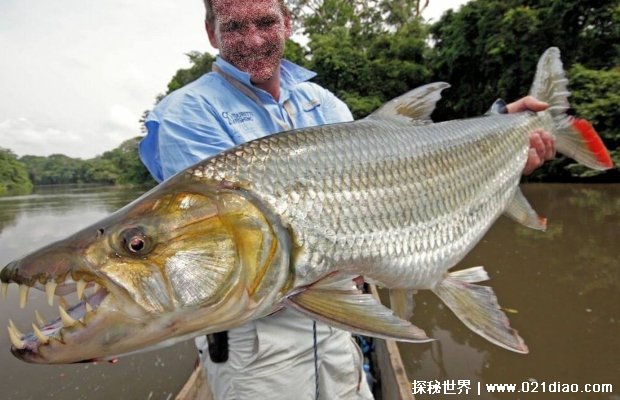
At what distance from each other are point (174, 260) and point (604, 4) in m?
20.0

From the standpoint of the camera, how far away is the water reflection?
461 cm

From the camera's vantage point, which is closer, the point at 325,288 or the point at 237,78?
the point at 325,288

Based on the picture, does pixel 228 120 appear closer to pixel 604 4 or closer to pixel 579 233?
pixel 579 233

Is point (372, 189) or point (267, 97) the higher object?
point (267, 97)

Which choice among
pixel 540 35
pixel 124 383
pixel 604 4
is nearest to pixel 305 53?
pixel 540 35

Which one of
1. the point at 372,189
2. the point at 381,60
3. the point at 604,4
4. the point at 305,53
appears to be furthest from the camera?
the point at 305,53

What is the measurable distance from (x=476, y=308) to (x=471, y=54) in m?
22.9

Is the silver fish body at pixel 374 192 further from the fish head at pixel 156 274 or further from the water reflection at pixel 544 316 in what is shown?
the water reflection at pixel 544 316

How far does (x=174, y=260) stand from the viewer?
4.25ft

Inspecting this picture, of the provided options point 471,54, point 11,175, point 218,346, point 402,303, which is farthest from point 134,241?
point 11,175

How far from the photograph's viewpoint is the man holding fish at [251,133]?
2.02m

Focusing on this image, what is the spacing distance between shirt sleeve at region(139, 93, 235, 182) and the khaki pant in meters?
0.83

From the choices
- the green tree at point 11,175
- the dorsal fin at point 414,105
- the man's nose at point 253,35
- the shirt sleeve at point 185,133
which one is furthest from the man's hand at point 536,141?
the green tree at point 11,175

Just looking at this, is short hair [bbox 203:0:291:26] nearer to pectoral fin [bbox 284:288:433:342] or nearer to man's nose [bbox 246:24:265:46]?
man's nose [bbox 246:24:265:46]
